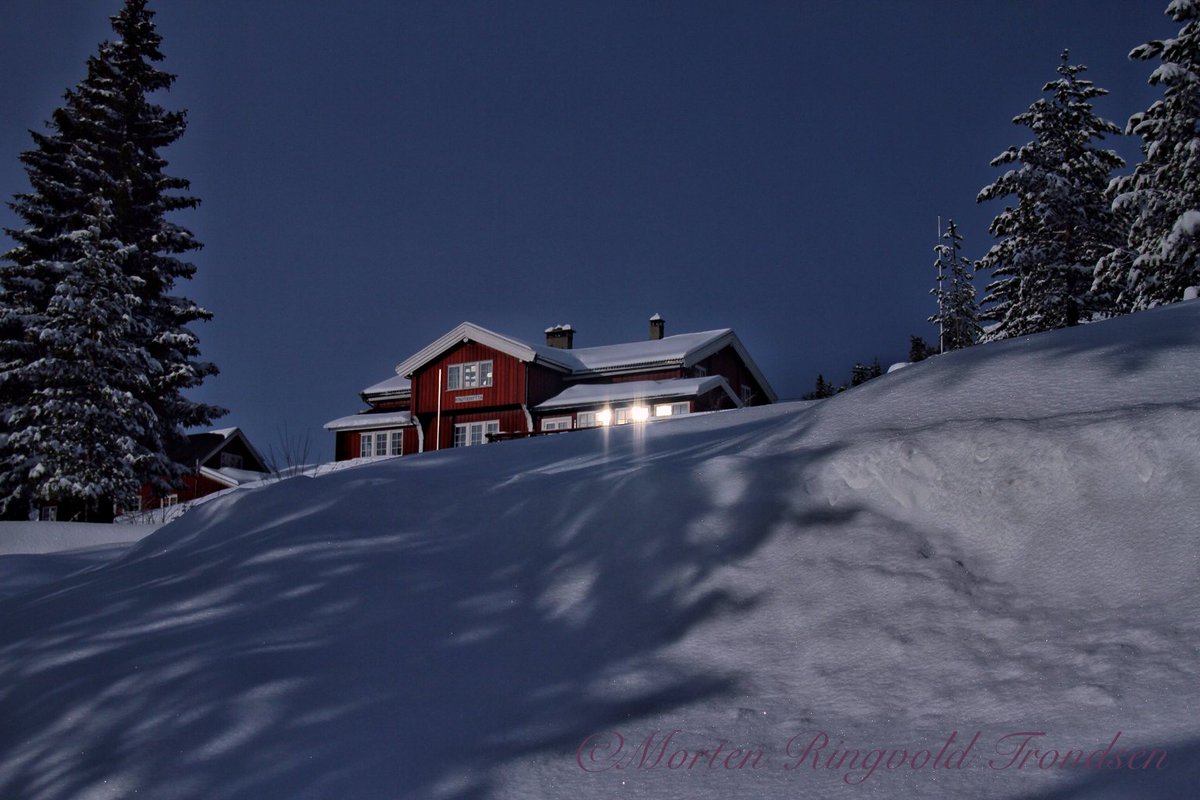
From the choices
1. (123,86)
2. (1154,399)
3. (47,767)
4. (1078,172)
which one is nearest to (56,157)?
(123,86)

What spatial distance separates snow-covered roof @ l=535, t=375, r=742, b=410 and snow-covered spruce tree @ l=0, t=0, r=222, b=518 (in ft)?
40.5

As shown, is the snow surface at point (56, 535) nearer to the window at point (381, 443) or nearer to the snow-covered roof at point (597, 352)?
the snow-covered roof at point (597, 352)

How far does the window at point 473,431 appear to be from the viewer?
33.9 m

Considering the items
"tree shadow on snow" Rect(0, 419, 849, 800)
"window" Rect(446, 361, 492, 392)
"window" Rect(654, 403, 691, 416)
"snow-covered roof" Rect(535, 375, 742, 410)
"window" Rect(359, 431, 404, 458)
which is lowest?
"tree shadow on snow" Rect(0, 419, 849, 800)

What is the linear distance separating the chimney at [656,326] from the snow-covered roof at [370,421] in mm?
10870

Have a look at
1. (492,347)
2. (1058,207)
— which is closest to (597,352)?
(492,347)

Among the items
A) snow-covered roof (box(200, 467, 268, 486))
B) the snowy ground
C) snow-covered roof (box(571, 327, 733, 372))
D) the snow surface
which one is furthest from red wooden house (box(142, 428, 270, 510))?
the snowy ground

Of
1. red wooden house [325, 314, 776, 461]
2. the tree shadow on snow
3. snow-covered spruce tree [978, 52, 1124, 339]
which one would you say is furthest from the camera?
red wooden house [325, 314, 776, 461]

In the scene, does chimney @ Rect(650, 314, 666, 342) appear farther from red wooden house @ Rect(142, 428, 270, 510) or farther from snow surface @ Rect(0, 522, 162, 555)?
snow surface @ Rect(0, 522, 162, 555)

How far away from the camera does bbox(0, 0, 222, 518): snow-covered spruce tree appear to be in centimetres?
2125

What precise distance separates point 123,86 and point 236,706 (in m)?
26.7

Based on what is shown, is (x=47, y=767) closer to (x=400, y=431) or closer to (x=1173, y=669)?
(x=1173, y=669)

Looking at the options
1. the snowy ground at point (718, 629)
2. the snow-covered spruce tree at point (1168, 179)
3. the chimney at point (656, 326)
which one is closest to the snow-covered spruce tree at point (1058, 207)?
the snow-covered spruce tree at point (1168, 179)

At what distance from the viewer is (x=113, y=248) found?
21.8m
